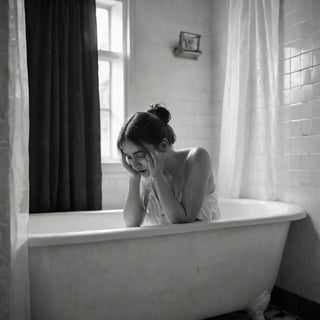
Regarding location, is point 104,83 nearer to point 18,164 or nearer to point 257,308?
point 18,164

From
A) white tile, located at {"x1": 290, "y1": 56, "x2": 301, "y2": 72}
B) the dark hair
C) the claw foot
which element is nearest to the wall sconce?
white tile, located at {"x1": 290, "y1": 56, "x2": 301, "y2": 72}

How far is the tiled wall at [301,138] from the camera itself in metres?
2.20

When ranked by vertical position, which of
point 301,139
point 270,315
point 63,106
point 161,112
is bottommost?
point 270,315

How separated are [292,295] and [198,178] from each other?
3.80 feet

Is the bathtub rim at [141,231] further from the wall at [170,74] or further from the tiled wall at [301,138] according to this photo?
the wall at [170,74]

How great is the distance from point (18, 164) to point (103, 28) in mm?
2015

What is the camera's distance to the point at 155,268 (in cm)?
168

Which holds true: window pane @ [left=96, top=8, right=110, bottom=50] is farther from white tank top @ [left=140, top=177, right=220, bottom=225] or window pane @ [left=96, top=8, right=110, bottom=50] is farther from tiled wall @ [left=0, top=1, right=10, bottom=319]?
tiled wall @ [left=0, top=1, right=10, bottom=319]

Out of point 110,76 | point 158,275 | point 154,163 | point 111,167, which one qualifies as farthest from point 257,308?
point 110,76

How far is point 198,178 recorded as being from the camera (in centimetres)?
176

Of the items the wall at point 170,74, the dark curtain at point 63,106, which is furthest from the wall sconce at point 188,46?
the dark curtain at point 63,106

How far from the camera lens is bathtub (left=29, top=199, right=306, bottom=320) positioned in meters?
1.48

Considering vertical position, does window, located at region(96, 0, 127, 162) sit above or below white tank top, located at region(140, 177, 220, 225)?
above

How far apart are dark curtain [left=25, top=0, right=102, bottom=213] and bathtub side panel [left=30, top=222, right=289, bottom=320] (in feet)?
3.22
